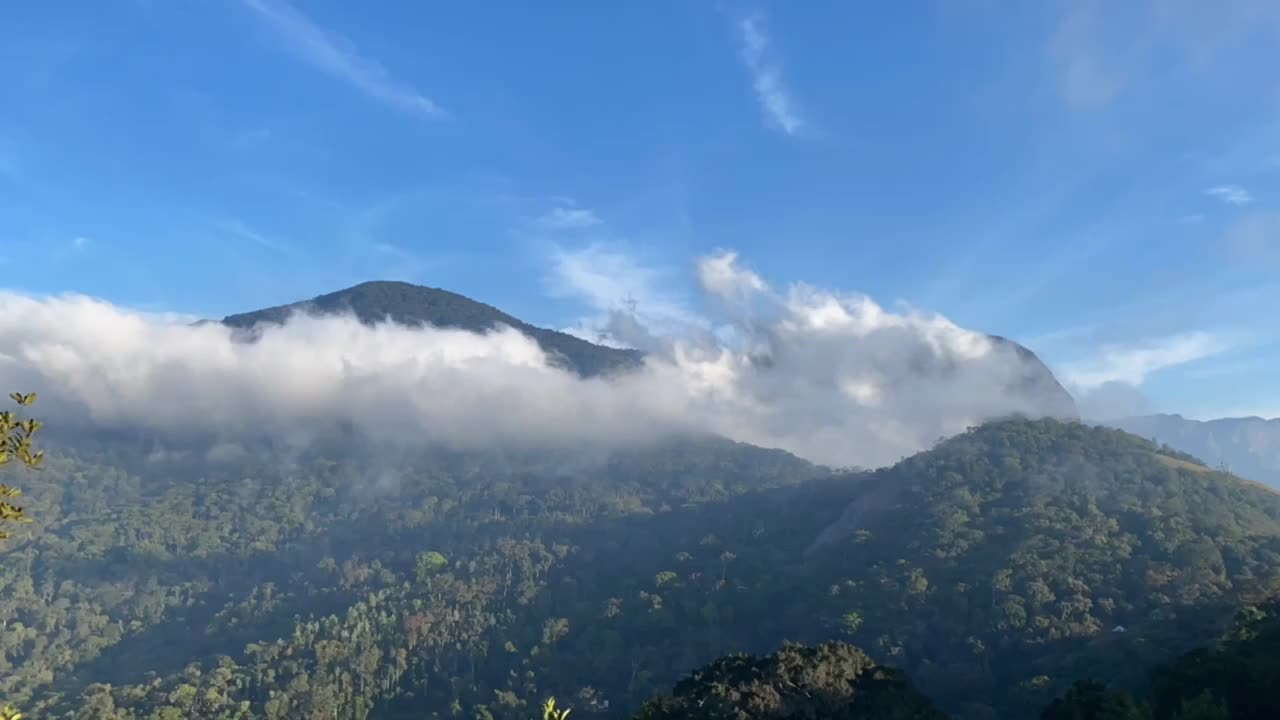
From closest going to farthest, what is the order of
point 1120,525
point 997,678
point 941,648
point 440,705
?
point 997,678 < point 941,648 < point 440,705 < point 1120,525

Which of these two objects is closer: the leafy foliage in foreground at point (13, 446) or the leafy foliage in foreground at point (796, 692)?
the leafy foliage in foreground at point (13, 446)

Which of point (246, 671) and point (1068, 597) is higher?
point (1068, 597)

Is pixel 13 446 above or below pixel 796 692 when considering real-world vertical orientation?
above

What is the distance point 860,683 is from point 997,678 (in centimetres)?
7803

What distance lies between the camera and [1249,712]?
65375mm

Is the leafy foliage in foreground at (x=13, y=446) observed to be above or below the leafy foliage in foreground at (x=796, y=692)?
above

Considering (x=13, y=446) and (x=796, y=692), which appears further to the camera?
(x=796, y=692)

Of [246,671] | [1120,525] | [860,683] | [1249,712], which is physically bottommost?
[246,671]

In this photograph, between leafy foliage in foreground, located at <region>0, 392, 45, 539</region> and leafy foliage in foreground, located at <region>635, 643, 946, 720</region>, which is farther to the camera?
leafy foliage in foreground, located at <region>635, 643, 946, 720</region>

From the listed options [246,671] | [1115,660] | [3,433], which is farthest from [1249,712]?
[246,671]

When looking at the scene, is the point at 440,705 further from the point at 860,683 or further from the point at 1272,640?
the point at 1272,640

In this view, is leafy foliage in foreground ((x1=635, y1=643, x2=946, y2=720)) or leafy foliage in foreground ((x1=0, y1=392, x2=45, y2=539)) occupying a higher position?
leafy foliage in foreground ((x1=0, y1=392, x2=45, y2=539))

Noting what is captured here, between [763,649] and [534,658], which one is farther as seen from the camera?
[534,658]

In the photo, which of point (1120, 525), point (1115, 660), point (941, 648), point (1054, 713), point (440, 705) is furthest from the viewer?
point (1120, 525)
